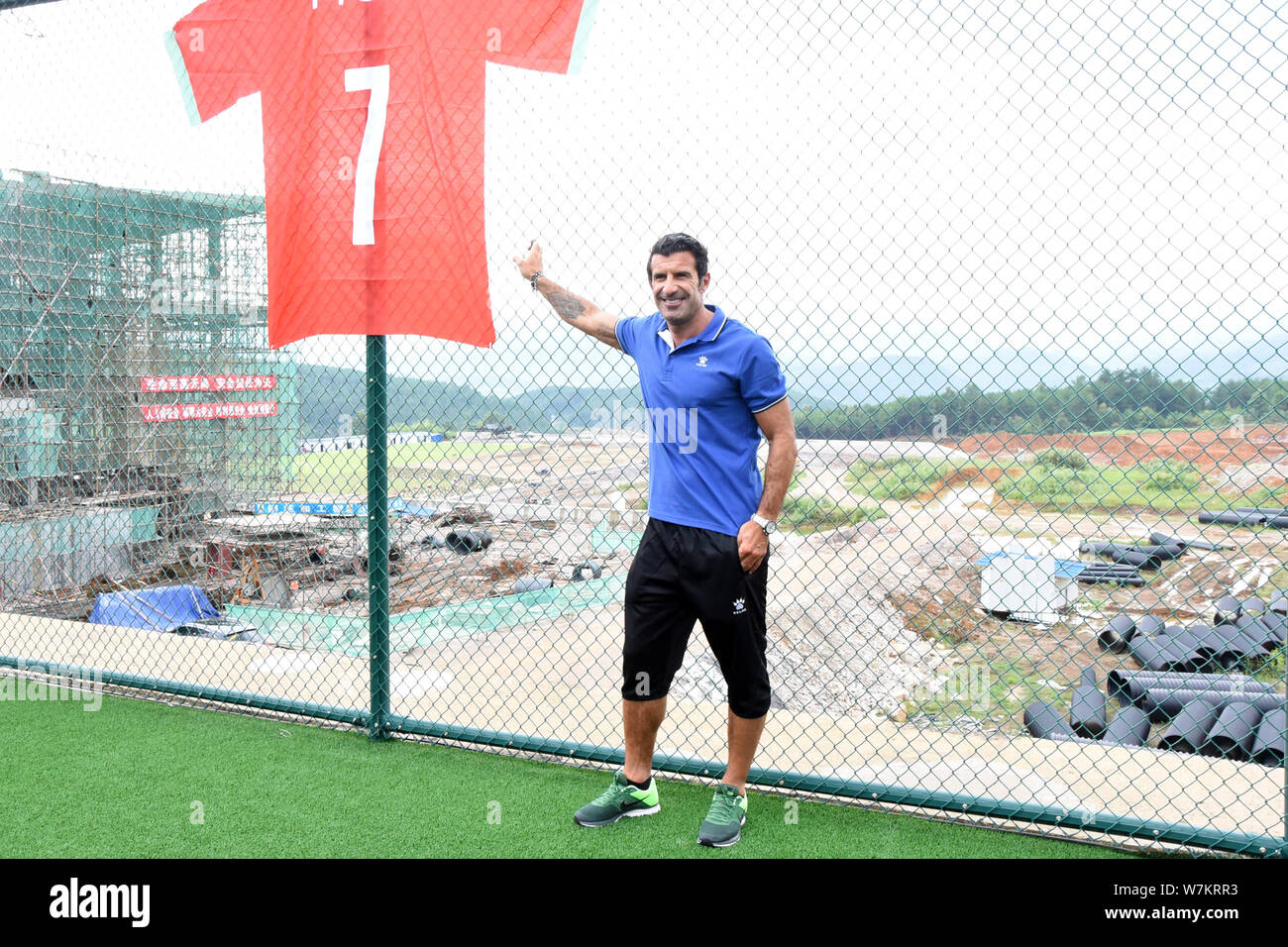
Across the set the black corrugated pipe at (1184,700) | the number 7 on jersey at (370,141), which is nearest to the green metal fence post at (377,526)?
the number 7 on jersey at (370,141)

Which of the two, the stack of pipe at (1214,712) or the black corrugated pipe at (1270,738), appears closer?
the black corrugated pipe at (1270,738)

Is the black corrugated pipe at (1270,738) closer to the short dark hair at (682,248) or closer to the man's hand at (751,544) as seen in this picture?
the man's hand at (751,544)

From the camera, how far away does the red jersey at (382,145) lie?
11.4 ft

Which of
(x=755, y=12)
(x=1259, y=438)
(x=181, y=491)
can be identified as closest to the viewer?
(x=755, y=12)

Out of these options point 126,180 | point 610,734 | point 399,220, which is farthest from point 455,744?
point 126,180

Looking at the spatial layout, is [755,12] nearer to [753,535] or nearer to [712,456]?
[712,456]

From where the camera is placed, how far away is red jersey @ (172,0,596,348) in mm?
3482

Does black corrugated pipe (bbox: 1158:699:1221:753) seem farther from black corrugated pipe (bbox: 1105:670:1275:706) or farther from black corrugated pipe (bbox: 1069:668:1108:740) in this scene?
black corrugated pipe (bbox: 1069:668:1108:740)

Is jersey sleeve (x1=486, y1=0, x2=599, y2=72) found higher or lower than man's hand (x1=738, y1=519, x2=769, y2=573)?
higher

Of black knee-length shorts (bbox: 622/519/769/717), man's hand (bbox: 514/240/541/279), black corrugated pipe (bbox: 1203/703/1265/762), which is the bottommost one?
black corrugated pipe (bbox: 1203/703/1265/762)

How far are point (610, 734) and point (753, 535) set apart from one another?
1529 millimetres

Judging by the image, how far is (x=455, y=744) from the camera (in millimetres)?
3734

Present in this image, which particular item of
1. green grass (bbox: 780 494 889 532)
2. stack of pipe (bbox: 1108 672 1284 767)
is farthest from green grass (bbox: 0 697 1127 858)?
green grass (bbox: 780 494 889 532)

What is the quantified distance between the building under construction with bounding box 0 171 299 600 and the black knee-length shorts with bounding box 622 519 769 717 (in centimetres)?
1484
